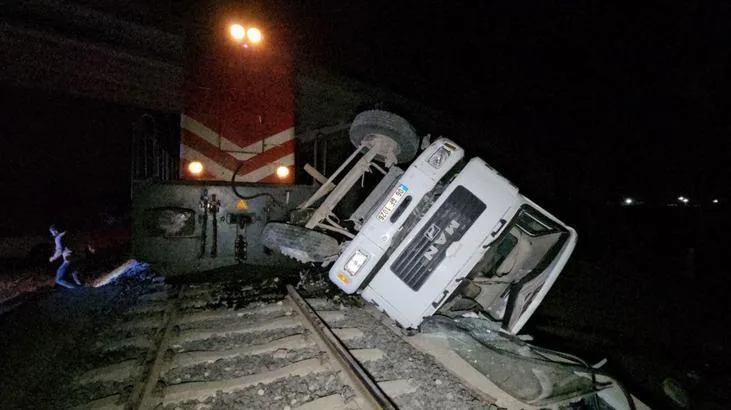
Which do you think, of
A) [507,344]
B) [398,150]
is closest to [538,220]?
[507,344]

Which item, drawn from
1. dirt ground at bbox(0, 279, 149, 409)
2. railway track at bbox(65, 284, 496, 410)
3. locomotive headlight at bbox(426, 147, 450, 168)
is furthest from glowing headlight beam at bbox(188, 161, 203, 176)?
locomotive headlight at bbox(426, 147, 450, 168)

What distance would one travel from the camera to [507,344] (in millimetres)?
3957

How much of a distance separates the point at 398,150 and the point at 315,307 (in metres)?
2.32

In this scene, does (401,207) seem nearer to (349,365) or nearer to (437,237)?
(437,237)

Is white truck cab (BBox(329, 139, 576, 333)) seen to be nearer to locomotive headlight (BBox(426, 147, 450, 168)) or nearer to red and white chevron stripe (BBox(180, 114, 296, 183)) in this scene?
locomotive headlight (BBox(426, 147, 450, 168))

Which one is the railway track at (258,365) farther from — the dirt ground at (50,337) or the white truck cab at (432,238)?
A: the white truck cab at (432,238)

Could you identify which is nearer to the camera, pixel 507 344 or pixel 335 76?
pixel 507 344

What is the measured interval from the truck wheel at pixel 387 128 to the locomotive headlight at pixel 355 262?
62.0 inches

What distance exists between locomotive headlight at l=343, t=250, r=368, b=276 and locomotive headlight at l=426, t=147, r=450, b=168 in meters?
1.24

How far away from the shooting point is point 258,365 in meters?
3.07

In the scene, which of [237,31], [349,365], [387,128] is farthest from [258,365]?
[237,31]

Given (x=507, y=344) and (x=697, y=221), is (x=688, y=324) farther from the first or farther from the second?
(x=697, y=221)

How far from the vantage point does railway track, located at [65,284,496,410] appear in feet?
8.55

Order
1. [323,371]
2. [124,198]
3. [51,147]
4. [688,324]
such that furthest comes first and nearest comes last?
[124,198], [51,147], [688,324], [323,371]
